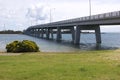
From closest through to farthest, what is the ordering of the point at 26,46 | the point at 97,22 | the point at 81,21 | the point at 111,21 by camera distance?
the point at 26,46, the point at 111,21, the point at 97,22, the point at 81,21

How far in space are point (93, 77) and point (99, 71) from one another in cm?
191

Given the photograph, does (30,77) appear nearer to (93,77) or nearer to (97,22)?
(93,77)

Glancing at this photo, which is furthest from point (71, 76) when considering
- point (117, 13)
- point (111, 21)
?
point (111, 21)

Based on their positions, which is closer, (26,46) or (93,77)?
(93,77)

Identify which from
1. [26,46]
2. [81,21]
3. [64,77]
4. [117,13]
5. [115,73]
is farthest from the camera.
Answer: [81,21]

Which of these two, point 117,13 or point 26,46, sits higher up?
point 117,13

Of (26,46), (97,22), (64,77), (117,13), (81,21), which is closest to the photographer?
(64,77)

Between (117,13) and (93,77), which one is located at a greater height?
(117,13)

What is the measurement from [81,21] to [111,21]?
80.2ft

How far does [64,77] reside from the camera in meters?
14.6

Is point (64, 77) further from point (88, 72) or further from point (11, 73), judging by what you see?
point (11, 73)

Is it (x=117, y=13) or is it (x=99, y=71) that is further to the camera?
(x=117, y=13)

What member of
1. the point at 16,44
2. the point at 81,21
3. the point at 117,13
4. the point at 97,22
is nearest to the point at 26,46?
the point at 16,44

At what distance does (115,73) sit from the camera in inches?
630
